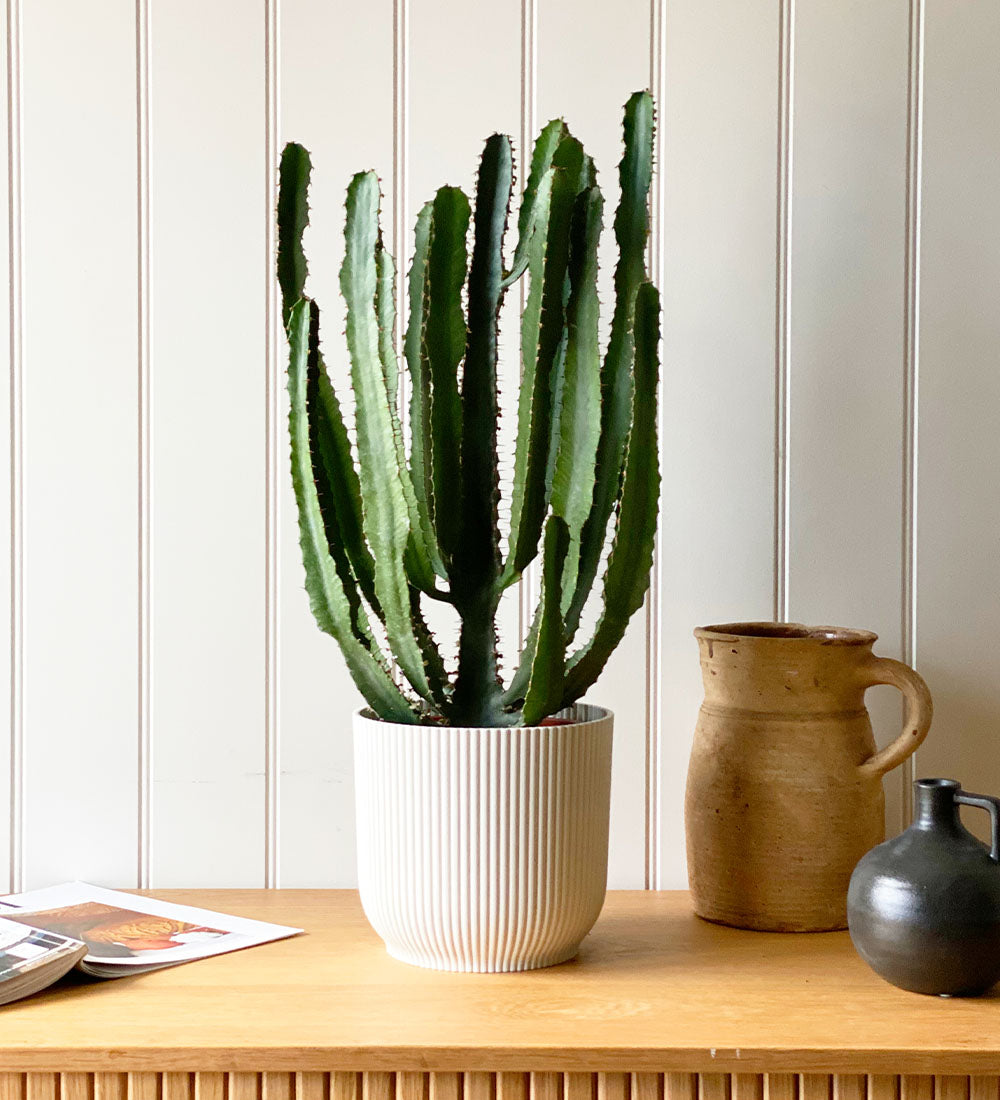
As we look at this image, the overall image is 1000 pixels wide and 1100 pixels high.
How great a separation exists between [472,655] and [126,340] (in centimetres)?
54

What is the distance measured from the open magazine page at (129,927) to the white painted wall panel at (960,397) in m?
0.73

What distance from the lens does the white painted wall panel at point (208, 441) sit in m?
1.33

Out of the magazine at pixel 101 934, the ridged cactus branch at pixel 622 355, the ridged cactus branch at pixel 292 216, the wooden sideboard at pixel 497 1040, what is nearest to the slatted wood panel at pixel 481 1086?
the wooden sideboard at pixel 497 1040

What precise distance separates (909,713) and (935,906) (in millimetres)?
246

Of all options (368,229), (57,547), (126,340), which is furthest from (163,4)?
(57,547)

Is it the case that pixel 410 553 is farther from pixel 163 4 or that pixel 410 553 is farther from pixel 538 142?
pixel 163 4

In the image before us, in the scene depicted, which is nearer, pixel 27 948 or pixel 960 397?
pixel 27 948

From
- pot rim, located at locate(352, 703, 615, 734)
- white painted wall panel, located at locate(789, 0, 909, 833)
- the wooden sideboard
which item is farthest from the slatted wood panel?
white painted wall panel, located at locate(789, 0, 909, 833)

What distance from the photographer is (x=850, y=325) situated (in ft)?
4.37

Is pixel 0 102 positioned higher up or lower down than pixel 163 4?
lower down

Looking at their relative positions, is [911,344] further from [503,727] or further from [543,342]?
[503,727]

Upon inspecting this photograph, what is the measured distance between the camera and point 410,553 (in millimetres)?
1086

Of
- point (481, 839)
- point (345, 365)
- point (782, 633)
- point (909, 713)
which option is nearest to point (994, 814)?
point (909, 713)

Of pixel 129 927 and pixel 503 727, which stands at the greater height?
pixel 503 727
